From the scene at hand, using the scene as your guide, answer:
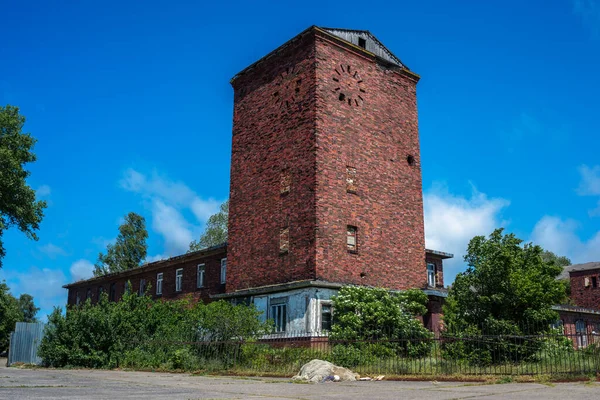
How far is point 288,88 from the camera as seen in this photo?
24.8 metres

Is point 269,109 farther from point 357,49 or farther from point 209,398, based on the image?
point 209,398

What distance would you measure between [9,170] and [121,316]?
1251 cm

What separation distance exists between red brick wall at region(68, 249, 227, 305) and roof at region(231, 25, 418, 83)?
10249 millimetres

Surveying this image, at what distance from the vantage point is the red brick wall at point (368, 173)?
2238cm

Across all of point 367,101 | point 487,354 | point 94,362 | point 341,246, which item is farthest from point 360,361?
point 367,101

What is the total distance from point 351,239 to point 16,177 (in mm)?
18432

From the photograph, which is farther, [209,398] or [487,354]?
[487,354]

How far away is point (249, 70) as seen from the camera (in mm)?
27250

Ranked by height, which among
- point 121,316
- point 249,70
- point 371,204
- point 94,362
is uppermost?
point 249,70

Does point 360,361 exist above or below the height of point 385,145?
below

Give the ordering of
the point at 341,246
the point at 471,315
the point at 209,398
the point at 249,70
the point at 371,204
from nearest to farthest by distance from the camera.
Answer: the point at 209,398 → the point at 471,315 → the point at 341,246 → the point at 371,204 → the point at 249,70

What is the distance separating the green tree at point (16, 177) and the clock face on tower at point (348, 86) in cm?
1733

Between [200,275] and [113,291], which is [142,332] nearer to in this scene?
[200,275]

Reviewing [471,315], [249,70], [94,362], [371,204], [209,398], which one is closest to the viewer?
[209,398]
